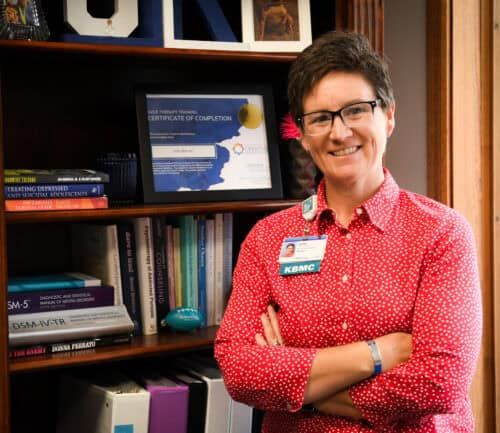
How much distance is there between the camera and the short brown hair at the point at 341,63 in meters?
1.50

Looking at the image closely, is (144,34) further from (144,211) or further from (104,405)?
(104,405)

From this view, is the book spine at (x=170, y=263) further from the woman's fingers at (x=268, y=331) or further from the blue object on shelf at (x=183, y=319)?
the woman's fingers at (x=268, y=331)

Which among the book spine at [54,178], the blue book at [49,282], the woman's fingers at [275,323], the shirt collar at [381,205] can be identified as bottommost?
the woman's fingers at [275,323]

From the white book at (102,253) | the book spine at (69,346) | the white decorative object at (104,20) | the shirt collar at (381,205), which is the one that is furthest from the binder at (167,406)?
the white decorative object at (104,20)

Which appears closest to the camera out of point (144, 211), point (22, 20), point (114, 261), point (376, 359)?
point (376, 359)

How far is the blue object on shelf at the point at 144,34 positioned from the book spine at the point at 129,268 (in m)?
0.49

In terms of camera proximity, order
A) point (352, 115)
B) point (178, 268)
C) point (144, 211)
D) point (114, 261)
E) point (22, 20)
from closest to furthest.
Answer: point (352, 115)
point (22, 20)
point (144, 211)
point (114, 261)
point (178, 268)

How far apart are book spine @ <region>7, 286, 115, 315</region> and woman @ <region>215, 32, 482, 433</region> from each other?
47 centimetres

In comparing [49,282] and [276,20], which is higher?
[276,20]

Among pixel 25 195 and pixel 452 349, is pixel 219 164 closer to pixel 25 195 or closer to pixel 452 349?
pixel 25 195

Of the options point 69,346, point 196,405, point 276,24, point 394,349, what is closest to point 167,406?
point 196,405

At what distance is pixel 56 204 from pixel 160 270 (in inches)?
14.8

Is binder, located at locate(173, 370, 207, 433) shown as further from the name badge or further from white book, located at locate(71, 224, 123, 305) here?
the name badge

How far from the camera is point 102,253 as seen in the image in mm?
1947
